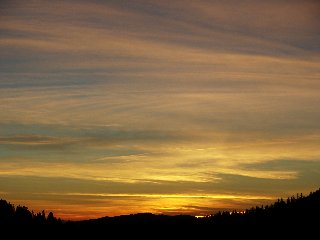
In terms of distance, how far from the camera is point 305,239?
164 m

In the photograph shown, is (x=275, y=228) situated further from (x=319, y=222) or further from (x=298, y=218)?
(x=319, y=222)

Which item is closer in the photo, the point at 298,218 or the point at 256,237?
the point at 298,218

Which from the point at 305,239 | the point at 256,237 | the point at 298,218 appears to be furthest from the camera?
the point at 256,237

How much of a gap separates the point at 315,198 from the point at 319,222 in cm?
1901

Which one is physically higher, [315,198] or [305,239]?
[315,198]

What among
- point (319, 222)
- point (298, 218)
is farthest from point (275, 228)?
point (319, 222)

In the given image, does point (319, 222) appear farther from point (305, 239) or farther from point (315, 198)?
point (315, 198)

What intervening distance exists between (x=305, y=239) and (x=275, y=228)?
24962mm

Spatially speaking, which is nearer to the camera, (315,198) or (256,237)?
(315,198)

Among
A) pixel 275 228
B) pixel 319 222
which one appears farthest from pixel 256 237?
pixel 319 222

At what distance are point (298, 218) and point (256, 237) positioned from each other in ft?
61.5

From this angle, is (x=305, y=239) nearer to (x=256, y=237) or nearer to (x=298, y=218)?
(x=298, y=218)

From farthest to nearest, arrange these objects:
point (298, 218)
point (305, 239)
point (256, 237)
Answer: point (256, 237), point (298, 218), point (305, 239)

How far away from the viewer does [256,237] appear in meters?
200
